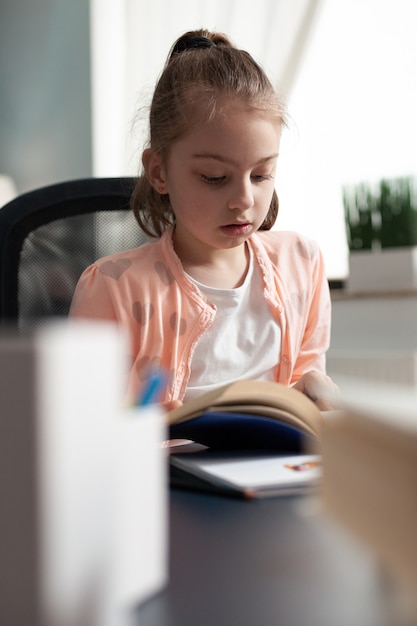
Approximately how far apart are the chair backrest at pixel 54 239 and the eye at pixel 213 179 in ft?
0.51

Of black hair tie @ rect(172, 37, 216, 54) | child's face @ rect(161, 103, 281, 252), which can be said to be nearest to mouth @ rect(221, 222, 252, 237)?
child's face @ rect(161, 103, 281, 252)

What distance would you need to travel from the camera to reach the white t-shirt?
1.27m

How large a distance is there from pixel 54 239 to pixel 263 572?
96 centimetres

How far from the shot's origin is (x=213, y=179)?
4.01 feet

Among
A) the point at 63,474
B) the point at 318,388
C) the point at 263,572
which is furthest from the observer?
the point at 318,388

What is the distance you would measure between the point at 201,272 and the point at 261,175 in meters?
0.21

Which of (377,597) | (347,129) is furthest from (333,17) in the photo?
(377,597)

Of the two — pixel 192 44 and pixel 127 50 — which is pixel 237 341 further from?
pixel 127 50

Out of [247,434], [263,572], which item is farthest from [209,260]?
[263,572]

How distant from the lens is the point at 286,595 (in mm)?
358

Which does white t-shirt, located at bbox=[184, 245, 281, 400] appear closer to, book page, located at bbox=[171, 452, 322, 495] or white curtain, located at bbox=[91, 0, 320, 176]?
book page, located at bbox=[171, 452, 322, 495]

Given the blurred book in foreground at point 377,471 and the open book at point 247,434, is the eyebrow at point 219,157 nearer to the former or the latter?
the open book at point 247,434

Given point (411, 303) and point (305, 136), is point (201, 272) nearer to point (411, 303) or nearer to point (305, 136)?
point (411, 303)

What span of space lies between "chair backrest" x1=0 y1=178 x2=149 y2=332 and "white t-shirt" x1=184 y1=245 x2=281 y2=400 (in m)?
Result: 0.16
